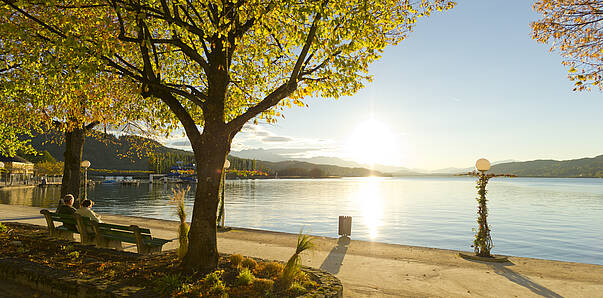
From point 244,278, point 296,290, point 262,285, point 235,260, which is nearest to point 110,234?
point 235,260

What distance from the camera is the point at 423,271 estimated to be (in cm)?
904

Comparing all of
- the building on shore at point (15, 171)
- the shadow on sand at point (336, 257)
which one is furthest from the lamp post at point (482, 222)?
the building on shore at point (15, 171)

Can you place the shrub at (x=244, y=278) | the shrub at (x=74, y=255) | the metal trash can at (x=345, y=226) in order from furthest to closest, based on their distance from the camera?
the metal trash can at (x=345, y=226), the shrub at (x=74, y=255), the shrub at (x=244, y=278)

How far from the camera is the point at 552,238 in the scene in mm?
27609

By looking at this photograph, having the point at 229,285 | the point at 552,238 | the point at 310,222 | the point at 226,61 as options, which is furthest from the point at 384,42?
the point at 552,238

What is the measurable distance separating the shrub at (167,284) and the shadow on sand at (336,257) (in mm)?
3858

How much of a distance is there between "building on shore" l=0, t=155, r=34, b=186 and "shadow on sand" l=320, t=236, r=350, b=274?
7183 cm

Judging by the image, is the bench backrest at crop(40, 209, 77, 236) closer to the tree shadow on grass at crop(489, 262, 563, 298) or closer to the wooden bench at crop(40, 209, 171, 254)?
the wooden bench at crop(40, 209, 171, 254)

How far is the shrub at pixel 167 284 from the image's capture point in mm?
5969

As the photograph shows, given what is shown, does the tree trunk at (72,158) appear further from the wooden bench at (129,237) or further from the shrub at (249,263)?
the shrub at (249,263)

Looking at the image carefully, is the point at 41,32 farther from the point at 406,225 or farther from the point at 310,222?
the point at 406,225

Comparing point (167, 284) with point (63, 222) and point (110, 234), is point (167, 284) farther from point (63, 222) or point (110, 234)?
point (63, 222)

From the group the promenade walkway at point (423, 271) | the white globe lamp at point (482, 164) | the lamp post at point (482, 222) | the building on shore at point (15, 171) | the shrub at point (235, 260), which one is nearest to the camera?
the promenade walkway at point (423, 271)

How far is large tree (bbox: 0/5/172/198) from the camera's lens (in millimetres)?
7535
